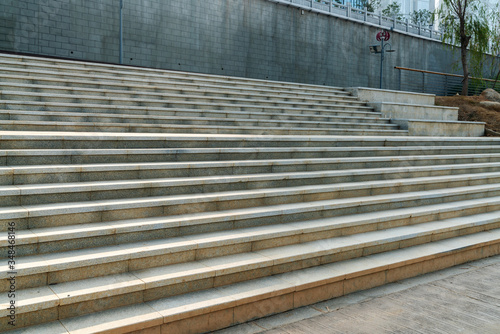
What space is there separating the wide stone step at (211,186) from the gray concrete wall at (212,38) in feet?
31.1

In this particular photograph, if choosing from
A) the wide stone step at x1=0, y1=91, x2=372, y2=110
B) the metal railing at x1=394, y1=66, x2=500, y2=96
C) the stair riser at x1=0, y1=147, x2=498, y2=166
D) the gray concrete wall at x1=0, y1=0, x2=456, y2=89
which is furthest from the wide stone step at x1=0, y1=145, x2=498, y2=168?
the metal railing at x1=394, y1=66, x2=500, y2=96

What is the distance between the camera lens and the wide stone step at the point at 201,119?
613cm

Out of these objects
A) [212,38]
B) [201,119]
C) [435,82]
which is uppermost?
[212,38]

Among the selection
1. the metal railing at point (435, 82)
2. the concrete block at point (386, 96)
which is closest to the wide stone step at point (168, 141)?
the concrete block at point (386, 96)

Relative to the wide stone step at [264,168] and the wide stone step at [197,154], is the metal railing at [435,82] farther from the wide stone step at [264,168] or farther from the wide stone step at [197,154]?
the wide stone step at [197,154]

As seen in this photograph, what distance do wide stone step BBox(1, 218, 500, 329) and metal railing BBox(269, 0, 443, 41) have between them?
13739mm

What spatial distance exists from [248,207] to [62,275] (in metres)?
2.22

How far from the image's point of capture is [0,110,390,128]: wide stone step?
6.13 metres

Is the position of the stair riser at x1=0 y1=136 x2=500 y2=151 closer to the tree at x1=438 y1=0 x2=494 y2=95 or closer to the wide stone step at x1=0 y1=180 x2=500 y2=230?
the wide stone step at x1=0 y1=180 x2=500 y2=230

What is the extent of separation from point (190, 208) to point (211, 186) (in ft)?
1.76

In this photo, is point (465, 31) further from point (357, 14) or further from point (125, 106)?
point (125, 106)

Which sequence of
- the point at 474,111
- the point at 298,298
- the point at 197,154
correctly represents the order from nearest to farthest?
the point at 298,298 → the point at 197,154 → the point at 474,111

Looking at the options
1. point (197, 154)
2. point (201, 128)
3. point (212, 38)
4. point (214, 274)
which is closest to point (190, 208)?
point (214, 274)

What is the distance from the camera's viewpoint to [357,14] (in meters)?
20.2
